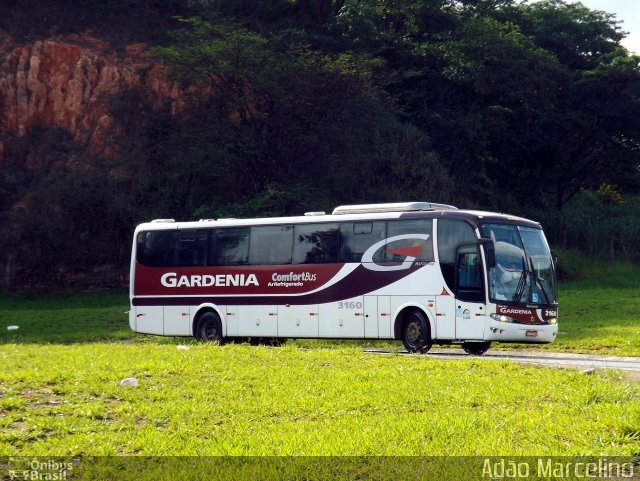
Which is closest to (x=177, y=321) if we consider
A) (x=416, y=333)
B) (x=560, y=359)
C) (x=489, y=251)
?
(x=416, y=333)

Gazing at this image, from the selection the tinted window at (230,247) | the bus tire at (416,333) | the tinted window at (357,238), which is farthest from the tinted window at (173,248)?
the bus tire at (416,333)

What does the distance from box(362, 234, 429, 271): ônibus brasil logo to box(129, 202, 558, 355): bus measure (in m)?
0.03

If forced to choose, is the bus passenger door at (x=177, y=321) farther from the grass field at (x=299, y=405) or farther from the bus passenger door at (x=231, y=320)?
the grass field at (x=299, y=405)

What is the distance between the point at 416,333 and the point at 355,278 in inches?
77.5

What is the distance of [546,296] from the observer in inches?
774

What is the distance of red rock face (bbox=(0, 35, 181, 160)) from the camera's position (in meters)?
43.6

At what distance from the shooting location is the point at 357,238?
21.2 metres

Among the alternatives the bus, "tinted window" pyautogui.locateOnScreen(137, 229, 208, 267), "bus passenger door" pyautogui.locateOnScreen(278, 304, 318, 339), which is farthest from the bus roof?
Result: "bus passenger door" pyautogui.locateOnScreen(278, 304, 318, 339)

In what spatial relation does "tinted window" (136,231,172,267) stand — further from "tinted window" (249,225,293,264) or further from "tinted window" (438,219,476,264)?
"tinted window" (438,219,476,264)

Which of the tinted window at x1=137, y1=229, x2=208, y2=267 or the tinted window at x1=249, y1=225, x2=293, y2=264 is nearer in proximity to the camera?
the tinted window at x1=249, y1=225, x2=293, y2=264

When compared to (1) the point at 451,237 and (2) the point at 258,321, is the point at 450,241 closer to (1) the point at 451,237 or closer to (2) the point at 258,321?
(1) the point at 451,237

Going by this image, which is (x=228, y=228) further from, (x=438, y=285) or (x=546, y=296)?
(x=546, y=296)

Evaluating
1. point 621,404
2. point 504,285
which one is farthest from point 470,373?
point 504,285

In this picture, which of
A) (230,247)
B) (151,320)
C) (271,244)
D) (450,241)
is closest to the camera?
(450,241)
